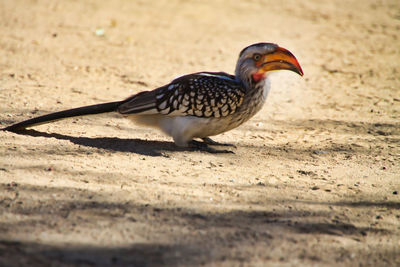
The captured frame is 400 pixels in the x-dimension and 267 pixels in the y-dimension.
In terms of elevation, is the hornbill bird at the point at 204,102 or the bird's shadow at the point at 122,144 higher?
the hornbill bird at the point at 204,102

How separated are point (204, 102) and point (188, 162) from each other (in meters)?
0.58

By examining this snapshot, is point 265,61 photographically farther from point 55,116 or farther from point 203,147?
point 55,116

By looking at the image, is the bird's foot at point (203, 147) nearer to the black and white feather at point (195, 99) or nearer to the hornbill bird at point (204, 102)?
the hornbill bird at point (204, 102)

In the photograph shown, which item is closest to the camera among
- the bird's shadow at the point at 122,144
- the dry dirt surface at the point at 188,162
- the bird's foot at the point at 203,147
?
the dry dirt surface at the point at 188,162

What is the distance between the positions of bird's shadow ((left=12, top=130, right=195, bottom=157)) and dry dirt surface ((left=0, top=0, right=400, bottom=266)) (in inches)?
0.8

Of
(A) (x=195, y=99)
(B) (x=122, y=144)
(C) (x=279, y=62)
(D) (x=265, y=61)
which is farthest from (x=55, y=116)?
(C) (x=279, y=62)

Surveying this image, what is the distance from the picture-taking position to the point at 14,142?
4.10 meters

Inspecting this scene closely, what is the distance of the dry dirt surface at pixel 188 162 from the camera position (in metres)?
2.74

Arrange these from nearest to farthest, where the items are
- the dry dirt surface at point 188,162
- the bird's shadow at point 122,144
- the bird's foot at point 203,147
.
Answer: the dry dirt surface at point 188,162 → the bird's shadow at point 122,144 → the bird's foot at point 203,147

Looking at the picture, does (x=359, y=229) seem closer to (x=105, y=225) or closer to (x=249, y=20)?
(x=105, y=225)

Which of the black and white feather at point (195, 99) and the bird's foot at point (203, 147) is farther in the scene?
the bird's foot at point (203, 147)

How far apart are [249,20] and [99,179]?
736 centimetres

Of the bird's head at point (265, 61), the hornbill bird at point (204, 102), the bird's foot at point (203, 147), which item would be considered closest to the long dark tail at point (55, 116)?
the hornbill bird at point (204, 102)

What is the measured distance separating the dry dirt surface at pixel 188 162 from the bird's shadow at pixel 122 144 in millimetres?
20
